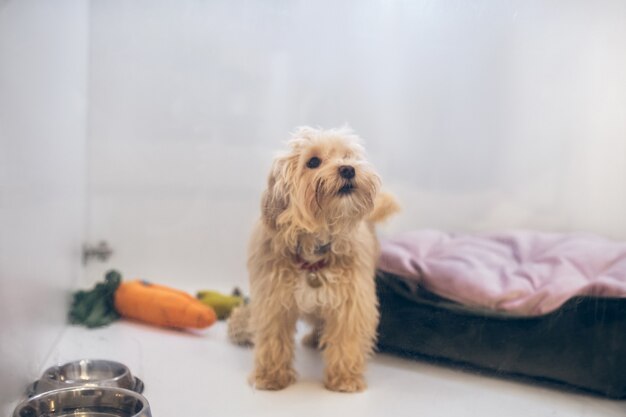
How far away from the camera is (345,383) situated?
1741 millimetres

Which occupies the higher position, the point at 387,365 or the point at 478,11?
the point at 478,11

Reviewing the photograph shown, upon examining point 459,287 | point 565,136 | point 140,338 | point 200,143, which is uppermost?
point 565,136

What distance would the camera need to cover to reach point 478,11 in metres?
1.60

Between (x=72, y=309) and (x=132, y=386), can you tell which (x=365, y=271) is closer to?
(x=132, y=386)

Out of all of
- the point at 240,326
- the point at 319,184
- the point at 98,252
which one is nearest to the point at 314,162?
the point at 319,184

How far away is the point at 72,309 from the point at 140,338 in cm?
28

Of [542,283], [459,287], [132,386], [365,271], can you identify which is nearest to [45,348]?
[132,386]

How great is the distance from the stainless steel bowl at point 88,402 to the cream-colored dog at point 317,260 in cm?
38

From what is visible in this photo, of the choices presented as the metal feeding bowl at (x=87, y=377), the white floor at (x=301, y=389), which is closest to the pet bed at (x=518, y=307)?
the white floor at (x=301, y=389)

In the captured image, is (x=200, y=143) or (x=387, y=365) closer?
(x=387, y=365)

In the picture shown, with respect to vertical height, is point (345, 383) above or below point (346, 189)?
below

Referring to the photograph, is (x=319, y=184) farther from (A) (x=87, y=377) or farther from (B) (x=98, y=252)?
(B) (x=98, y=252)

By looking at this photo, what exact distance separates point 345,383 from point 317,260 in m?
0.30

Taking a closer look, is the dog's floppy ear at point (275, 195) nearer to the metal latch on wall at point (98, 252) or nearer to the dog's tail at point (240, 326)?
the dog's tail at point (240, 326)
